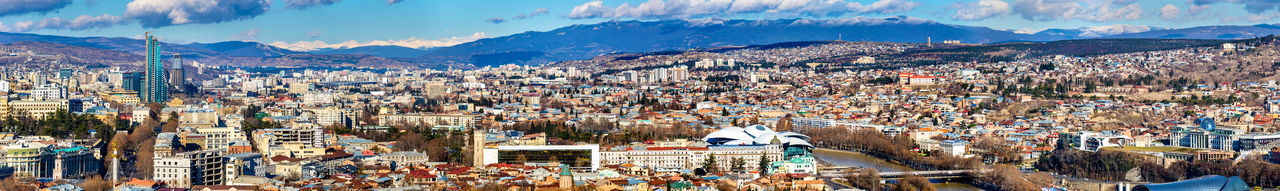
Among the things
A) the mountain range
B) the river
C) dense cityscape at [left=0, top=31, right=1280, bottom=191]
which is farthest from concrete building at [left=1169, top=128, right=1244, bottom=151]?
the mountain range

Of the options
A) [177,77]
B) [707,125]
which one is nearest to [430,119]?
[707,125]

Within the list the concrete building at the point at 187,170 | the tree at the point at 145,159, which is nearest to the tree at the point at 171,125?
the tree at the point at 145,159

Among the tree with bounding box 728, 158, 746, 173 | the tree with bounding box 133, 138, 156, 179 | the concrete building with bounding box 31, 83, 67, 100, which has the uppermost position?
the concrete building with bounding box 31, 83, 67, 100

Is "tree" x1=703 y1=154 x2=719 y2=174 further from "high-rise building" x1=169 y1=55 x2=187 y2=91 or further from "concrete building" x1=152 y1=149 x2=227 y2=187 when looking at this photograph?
"high-rise building" x1=169 y1=55 x2=187 y2=91

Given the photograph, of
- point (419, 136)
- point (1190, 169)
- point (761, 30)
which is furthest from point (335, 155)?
point (761, 30)

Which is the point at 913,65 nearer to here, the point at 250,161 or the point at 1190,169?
the point at 1190,169

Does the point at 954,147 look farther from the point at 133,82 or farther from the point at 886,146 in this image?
the point at 133,82
